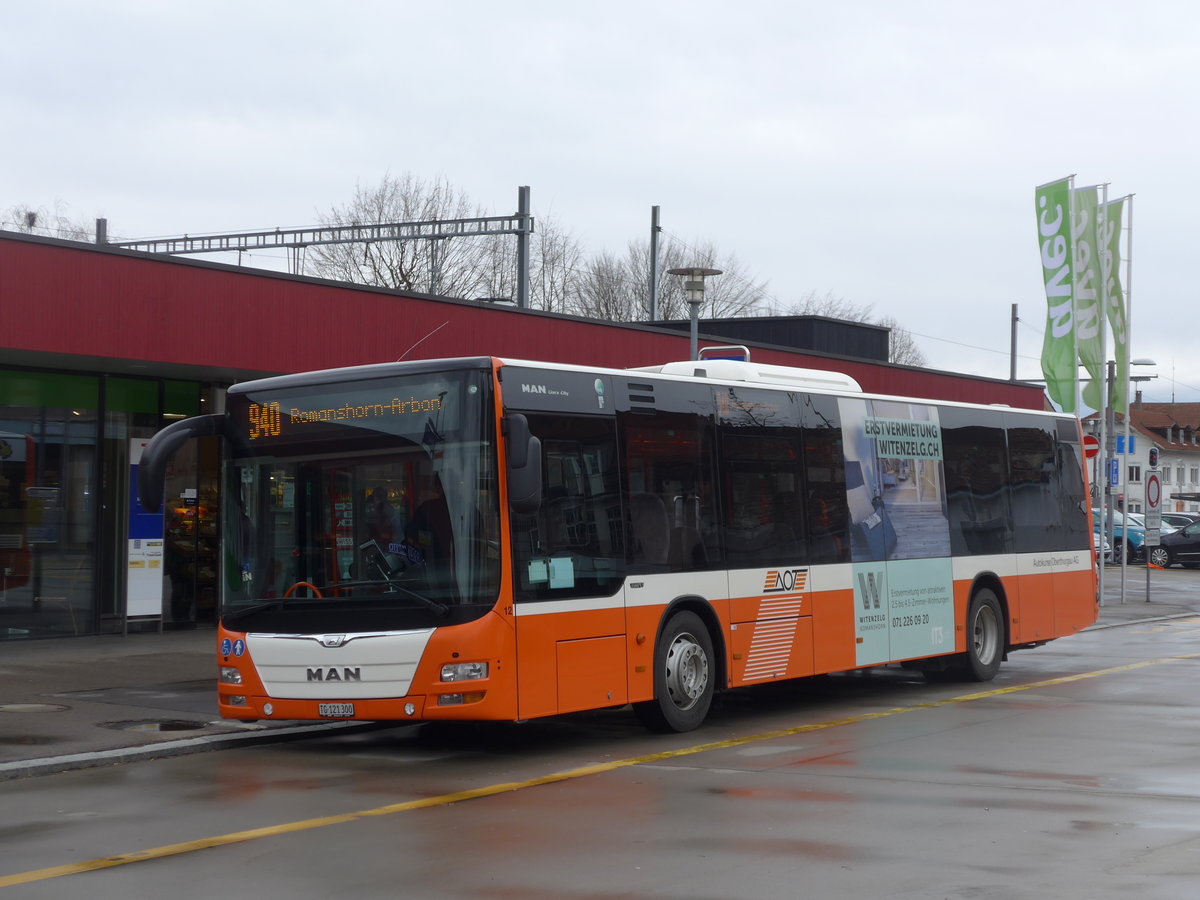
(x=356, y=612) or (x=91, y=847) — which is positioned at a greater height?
(x=356, y=612)

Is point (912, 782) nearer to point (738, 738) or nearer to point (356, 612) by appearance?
point (738, 738)

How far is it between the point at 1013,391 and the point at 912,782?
2818 cm

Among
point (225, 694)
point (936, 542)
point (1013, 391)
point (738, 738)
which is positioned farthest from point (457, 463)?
point (1013, 391)

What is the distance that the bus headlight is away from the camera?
1019 centimetres

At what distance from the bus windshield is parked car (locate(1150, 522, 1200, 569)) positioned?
41.5m

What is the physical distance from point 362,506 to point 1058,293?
21495 mm

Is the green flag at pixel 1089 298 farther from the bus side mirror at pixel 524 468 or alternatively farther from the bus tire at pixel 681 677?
the bus side mirror at pixel 524 468

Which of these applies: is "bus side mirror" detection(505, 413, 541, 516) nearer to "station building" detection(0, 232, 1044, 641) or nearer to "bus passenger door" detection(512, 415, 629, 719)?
"bus passenger door" detection(512, 415, 629, 719)

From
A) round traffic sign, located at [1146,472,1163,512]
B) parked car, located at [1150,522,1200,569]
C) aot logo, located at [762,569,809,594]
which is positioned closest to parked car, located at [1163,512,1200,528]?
parked car, located at [1150,522,1200,569]

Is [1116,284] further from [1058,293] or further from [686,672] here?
[686,672]

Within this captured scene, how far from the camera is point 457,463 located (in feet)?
34.1

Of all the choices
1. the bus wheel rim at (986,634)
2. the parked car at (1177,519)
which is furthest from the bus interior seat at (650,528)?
→ the parked car at (1177,519)

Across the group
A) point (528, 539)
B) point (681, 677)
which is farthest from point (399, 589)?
point (681, 677)

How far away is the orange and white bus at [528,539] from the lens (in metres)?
10.3
